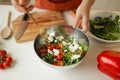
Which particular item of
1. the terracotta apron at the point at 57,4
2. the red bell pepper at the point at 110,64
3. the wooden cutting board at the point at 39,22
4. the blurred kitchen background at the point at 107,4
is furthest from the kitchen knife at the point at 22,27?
the blurred kitchen background at the point at 107,4

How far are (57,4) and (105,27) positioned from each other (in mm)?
276

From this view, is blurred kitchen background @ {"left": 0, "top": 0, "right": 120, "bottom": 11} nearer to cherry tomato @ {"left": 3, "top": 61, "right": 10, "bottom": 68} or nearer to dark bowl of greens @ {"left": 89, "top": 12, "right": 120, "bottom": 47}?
dark bowl of greens @ {"left": 89, "top": 12, "right": 120, "bottom": 47}

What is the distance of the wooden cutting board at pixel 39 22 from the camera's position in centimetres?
92

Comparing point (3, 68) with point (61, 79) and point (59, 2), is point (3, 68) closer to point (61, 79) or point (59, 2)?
point (61, 79)

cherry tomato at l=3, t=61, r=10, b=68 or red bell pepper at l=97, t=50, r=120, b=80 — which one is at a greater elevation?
red bell pepper at l=97, t=50, r=120, b=80

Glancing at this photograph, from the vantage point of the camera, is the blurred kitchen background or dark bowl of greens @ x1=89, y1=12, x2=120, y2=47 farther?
the blurred kitchen background

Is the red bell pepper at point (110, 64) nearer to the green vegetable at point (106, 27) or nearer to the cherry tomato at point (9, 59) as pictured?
the green vegetable at point (106, 27)

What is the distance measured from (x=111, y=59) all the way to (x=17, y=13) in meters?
0.52

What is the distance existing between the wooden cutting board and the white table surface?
3 centimetres

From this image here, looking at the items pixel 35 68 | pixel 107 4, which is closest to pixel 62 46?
pixel 35 68

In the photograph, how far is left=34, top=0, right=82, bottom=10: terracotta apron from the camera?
1050mm

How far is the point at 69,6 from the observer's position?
1.07 meters

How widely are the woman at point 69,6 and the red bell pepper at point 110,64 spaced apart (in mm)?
152

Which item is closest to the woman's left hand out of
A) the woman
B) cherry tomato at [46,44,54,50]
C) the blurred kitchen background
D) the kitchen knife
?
the woman
